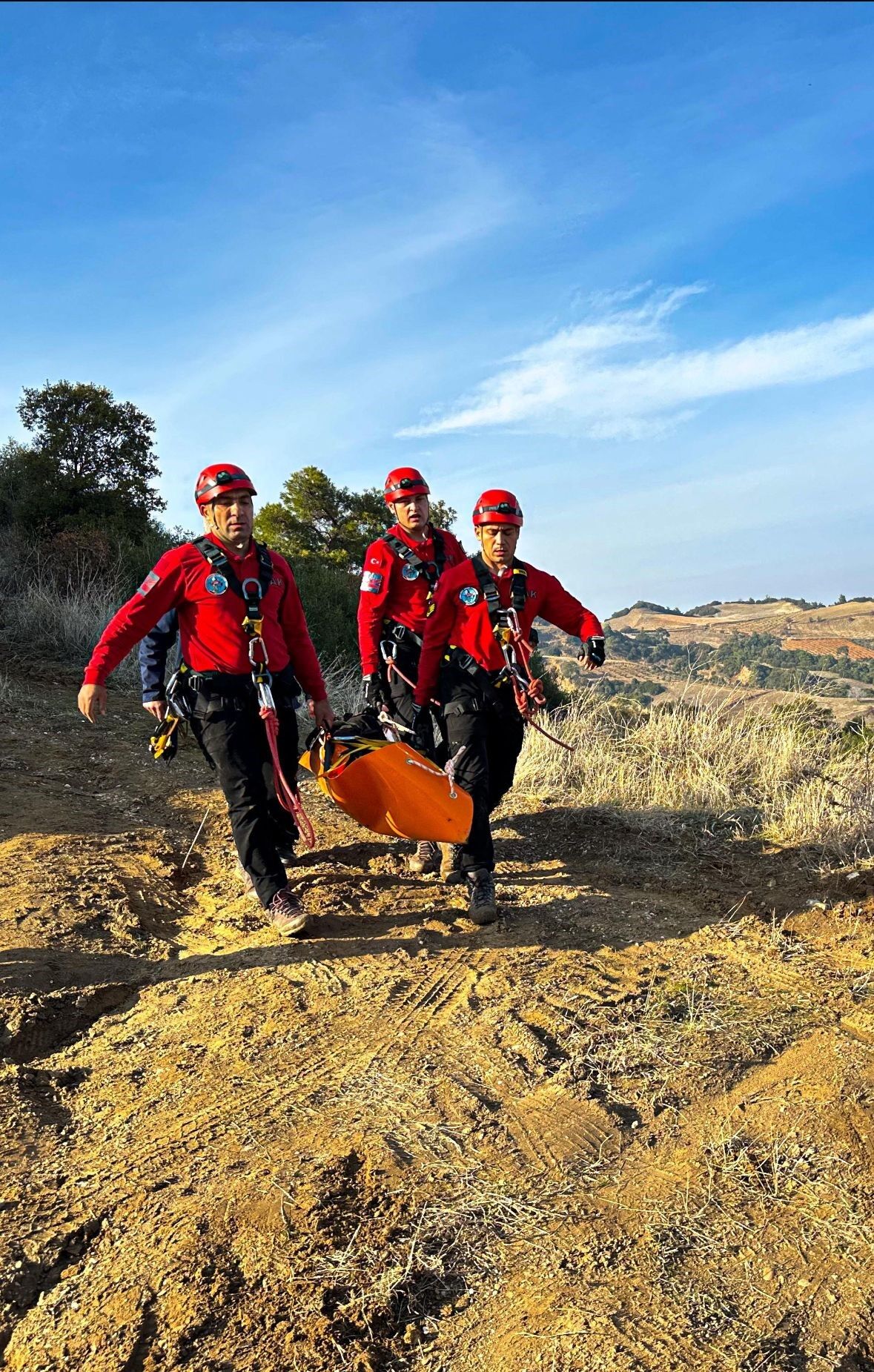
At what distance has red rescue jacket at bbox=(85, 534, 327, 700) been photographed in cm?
444

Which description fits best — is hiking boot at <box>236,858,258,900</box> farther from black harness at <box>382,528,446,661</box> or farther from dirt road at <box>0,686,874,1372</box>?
black harness at <box>382,528,446,661</box>

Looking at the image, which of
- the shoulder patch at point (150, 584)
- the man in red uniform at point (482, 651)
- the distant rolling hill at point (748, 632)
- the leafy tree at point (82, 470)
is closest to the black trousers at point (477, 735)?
the man in red uniform at point (482, 651)

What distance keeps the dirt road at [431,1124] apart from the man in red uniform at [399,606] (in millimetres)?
1100

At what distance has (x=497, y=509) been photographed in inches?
196

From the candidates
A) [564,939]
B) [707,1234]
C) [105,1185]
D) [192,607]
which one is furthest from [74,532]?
[707,1234]

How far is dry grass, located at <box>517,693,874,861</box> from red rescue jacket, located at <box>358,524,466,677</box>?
2.33 m

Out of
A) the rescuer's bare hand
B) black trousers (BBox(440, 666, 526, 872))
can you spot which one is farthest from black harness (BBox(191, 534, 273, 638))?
black trousers (BBox(440, 666, 526, 872))

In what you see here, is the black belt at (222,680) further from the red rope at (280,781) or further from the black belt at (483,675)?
the black belt at (483,675)

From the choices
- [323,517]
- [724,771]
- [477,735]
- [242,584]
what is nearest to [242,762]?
[242,584]

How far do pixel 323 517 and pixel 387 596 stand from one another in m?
17.0

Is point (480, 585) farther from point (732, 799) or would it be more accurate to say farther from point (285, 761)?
point (732, 799)

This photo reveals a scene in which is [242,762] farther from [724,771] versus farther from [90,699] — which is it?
[724,771]

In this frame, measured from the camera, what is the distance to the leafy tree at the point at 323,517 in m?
21.6

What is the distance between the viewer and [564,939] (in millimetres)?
4586
